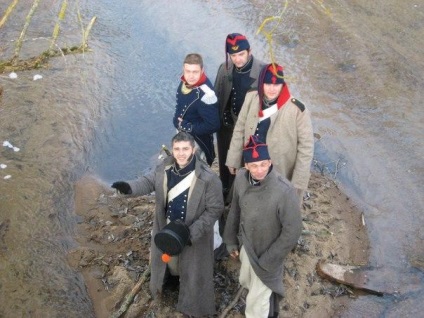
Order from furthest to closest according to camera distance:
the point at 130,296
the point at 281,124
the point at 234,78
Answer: the point at 234,78, the point at 130,296, the point at 281,124

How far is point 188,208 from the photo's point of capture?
4.04 meters

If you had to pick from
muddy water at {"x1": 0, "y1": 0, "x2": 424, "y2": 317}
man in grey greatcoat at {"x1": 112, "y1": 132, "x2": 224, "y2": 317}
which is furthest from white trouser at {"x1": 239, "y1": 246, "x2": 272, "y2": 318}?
muddy water at {"x1": 0, "y1": 0, "x2": 424, "y2": 317}

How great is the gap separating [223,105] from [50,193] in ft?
9.01

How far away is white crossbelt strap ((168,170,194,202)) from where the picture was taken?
400cm

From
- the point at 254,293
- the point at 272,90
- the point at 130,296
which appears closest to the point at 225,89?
the point at 272,90

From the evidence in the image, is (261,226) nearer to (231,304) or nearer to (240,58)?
(231,304)

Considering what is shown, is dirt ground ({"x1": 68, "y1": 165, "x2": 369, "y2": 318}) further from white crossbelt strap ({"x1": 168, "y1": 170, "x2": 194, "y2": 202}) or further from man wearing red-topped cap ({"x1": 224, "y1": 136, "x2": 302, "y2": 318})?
white crossbelt strap ({"x1": 168, "y1": 170, "x2": 194, "y2": 202})

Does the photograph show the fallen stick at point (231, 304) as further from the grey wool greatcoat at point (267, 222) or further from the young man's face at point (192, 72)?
the young man's face at point (192, 72)

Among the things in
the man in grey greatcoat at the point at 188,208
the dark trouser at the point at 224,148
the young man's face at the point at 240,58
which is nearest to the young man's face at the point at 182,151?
the man in grey greatcoat at the point at 188,208

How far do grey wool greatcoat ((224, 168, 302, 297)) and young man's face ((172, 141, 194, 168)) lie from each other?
0.43 metres

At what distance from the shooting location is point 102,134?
7.82 metres

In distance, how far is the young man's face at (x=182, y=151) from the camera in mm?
3859

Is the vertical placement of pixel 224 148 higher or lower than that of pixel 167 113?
higher

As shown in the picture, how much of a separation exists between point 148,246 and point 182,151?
6.44 feet
